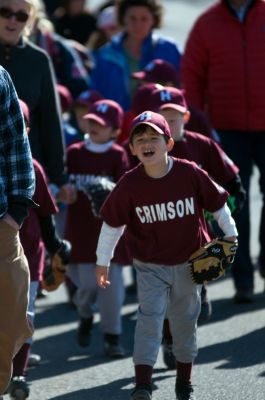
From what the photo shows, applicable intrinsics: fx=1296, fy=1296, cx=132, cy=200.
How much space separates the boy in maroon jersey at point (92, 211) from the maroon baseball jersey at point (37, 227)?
126 centimetres

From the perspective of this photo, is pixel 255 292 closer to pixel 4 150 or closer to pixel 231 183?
pixel 231 183

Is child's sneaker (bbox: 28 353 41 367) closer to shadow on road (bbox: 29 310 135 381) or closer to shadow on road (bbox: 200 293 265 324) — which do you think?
shadow on road (bbox: 29 310 135 381)

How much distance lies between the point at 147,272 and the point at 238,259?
277cm

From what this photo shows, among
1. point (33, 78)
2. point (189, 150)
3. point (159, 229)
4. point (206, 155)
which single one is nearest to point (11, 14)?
point (33, 78)

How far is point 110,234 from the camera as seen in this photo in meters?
6.73

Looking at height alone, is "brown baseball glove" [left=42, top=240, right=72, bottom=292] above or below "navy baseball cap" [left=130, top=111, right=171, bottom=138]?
below

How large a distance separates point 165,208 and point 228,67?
9.21ft

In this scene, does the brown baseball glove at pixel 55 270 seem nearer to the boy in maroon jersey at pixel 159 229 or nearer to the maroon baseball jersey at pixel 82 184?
the boy in maroon jersey at pixel 159 229

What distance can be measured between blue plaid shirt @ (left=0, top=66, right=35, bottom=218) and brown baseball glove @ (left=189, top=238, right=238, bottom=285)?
1069 mm

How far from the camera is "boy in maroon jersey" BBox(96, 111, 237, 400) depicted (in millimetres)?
6625

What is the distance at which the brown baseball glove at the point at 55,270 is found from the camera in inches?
290

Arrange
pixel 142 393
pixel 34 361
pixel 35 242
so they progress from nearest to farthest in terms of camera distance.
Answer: pixel 142 393 → pixel 35 242 → pixel 34 361

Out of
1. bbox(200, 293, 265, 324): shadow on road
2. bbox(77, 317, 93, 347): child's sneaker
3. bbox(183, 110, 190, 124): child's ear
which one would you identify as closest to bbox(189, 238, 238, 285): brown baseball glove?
bbox(183, 110, 190, 124): child's ear

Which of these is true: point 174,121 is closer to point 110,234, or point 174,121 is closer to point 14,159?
point 110,234
